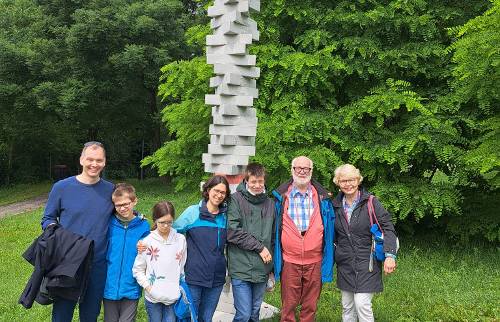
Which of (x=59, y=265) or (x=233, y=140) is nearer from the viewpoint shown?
(x=59, y=265)

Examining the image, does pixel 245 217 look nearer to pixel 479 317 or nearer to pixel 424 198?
pixel 479 317

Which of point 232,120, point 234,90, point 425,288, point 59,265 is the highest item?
point 234,90

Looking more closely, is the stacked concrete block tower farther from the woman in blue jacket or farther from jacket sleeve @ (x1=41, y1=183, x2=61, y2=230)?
jacket sleeve @ (x1=41, y1=183, x2=61, y2=230)

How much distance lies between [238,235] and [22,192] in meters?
24.1

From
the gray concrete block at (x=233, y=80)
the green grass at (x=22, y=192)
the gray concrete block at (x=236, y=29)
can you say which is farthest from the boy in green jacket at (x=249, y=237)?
the green grass at (x=22, y=192)

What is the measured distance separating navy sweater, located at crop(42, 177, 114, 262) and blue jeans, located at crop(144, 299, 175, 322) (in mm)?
582

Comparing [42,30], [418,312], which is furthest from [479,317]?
[42,30]

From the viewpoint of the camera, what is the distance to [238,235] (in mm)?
4293

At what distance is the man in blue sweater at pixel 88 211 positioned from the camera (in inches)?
148

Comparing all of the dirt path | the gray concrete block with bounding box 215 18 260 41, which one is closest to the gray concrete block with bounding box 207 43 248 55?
the gray concrete block with bounding box 215 18 260 41

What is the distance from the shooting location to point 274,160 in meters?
8.27

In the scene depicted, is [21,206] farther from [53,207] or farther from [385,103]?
[53,207]

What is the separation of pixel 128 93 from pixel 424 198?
1629 cm

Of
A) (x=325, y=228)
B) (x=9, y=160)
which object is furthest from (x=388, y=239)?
(x=9, y=160)
